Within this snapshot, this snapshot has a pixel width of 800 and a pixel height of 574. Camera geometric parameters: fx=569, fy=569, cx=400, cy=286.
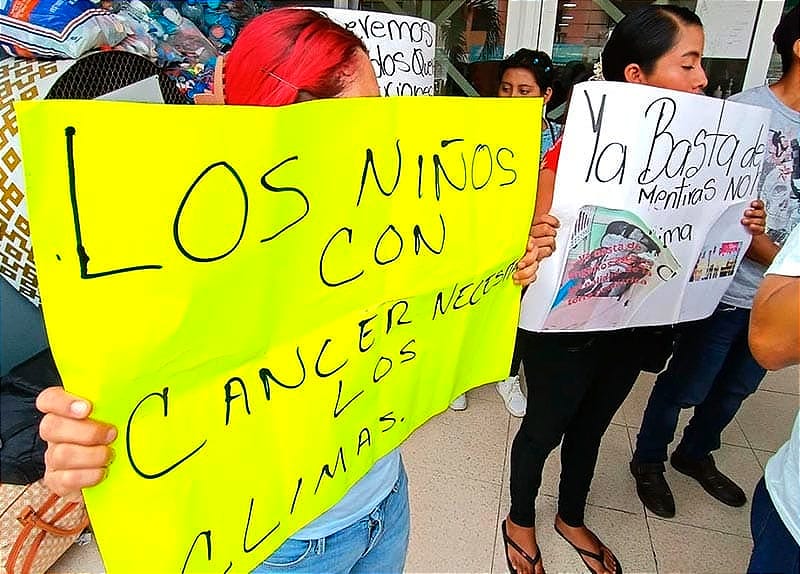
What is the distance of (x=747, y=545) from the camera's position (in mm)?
1501

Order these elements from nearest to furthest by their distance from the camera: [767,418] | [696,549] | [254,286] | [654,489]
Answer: [254,286]
[696,549]
[654,489]
[767,418]

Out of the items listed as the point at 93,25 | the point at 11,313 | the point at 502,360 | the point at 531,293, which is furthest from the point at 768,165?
the point at 11,313

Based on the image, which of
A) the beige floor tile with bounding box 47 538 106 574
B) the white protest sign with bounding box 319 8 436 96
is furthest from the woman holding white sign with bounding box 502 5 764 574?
the beige floor tile with bounding box 47 538 106 574

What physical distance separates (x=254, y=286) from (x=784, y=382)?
2.54 metres

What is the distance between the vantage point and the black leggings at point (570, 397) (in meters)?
1.12

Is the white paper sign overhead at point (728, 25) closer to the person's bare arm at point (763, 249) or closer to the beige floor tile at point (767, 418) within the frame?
the beige floor tile at point (767, 418)

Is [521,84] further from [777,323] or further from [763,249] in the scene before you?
[777,323]

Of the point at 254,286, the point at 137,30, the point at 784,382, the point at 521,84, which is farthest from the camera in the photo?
the point at 784,382

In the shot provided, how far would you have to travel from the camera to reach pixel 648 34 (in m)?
1.05

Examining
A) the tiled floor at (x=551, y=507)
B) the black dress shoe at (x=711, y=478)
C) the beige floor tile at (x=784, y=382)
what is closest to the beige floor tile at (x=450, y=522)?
the tiled floor at (x=551, y=507)

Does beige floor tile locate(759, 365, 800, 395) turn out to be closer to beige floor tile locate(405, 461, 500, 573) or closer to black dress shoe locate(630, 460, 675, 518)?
black dress shoe locate(630, 460, 675, 518)

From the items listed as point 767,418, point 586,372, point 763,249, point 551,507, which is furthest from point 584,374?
point 767,418

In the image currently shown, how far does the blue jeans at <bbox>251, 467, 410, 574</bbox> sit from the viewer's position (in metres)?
0.66

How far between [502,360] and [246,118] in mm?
545
